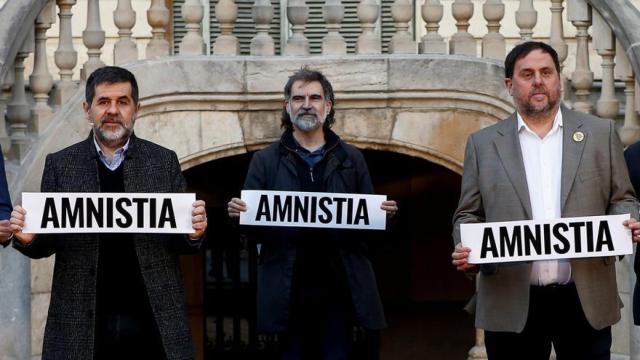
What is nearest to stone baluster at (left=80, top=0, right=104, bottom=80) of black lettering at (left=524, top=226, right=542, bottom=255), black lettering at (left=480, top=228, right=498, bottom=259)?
black lettering at (left=480, top=228, right=498, bottom=259)

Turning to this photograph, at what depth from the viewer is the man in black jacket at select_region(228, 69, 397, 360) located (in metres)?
9.74

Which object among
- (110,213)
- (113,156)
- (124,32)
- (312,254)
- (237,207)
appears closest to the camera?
(110,213)

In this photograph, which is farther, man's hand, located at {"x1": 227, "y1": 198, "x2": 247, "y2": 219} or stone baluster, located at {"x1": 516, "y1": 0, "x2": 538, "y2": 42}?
stone baluster, located at {"x1": 516, "y1": 0, "x2": 538, "y2": 42}

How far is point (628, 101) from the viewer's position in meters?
11.2

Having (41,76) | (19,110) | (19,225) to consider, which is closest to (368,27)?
(41,76)

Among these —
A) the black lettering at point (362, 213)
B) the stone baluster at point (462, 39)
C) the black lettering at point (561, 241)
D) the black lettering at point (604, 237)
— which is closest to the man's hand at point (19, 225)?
the black lettering at point (362, 213)

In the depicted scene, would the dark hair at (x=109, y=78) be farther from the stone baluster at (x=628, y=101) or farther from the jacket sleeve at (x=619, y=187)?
the stone baluster at (x=628, y=101)

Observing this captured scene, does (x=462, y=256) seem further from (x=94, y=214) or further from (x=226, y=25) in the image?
(x=226, y=25)

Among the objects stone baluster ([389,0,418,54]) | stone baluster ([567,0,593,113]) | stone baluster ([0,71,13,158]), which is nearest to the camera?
stone baluster ([0,71,13,158])

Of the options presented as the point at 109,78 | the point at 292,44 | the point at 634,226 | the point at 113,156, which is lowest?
the point at 634,226

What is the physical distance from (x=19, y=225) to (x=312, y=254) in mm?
1623

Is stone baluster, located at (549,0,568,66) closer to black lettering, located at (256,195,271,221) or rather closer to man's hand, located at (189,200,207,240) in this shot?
black lettering, located at (256,195,271,221)

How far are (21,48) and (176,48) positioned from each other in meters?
3.35

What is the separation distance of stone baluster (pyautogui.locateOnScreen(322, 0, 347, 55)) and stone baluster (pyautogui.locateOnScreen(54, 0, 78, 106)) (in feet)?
4.67
